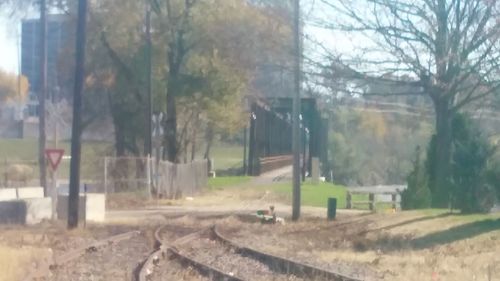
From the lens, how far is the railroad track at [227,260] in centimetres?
1867

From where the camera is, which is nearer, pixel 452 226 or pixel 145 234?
pixel 452 226

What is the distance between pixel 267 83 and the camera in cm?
6188

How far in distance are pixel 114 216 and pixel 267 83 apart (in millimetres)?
23656

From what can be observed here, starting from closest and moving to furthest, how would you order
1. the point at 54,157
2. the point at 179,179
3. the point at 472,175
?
the point at 54,157
the point at 472,175
the point at 179,179

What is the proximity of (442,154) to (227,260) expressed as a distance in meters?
15.4

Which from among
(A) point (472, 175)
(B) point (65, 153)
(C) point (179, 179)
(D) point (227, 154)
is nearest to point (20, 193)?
(C) point (179, 179)

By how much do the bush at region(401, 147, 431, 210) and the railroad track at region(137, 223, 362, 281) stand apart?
1122 centimetres

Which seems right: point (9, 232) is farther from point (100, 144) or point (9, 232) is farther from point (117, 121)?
point (100, 144)

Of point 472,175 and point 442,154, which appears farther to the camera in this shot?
point 442,154

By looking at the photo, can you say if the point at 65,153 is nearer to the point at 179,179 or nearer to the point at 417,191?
the point at 179,179

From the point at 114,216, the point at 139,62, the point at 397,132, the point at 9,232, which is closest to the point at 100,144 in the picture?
the point at 139,62

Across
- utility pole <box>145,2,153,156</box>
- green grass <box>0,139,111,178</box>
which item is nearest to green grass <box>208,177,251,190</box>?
green grass <box>0,139,111,178</box>

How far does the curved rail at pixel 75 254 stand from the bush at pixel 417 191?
37.9 ft

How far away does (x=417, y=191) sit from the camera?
38.6 metres
